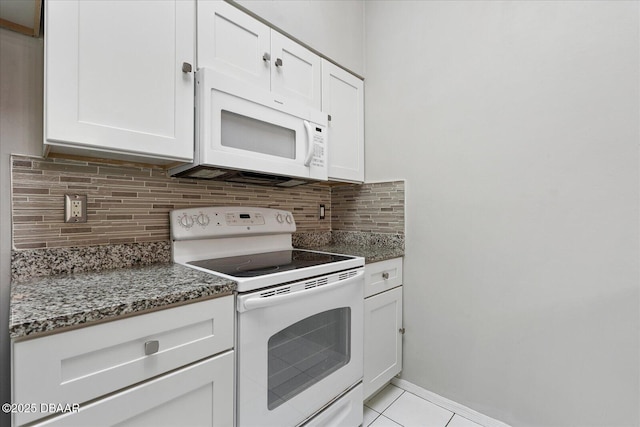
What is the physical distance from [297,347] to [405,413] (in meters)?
0.89

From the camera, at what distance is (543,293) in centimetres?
140

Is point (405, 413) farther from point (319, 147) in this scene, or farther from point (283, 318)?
point (319, 147)

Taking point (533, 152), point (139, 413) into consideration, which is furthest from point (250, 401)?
point (533, 152)

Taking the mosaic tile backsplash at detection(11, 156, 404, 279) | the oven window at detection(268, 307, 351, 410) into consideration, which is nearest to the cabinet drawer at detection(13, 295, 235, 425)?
the oven window at detection(268, 307, 351, 410)

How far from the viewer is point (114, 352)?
756 millimetres

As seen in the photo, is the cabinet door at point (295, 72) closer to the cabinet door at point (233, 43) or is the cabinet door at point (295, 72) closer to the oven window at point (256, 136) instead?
the cabinet door at point (233, 43)

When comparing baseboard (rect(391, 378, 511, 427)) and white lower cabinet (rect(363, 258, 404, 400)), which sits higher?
white lower cabinet (rect(363, 258, 404, 400))

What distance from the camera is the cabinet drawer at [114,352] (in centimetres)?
64

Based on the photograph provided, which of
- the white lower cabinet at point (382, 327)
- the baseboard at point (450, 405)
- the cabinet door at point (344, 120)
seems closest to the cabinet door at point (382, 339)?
the white lower cabinet at point (382, 327)

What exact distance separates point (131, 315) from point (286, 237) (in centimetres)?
114

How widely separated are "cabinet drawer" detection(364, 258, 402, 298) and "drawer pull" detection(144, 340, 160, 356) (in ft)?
3.41

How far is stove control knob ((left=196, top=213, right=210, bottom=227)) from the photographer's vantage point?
4.72 ft

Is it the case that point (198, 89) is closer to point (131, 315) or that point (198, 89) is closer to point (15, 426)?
point (131, 315)

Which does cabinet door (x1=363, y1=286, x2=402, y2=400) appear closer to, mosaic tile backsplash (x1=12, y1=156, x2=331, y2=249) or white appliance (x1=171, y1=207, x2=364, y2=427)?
white appliance (x1=171, y1=207, x2=364, y2=427)
